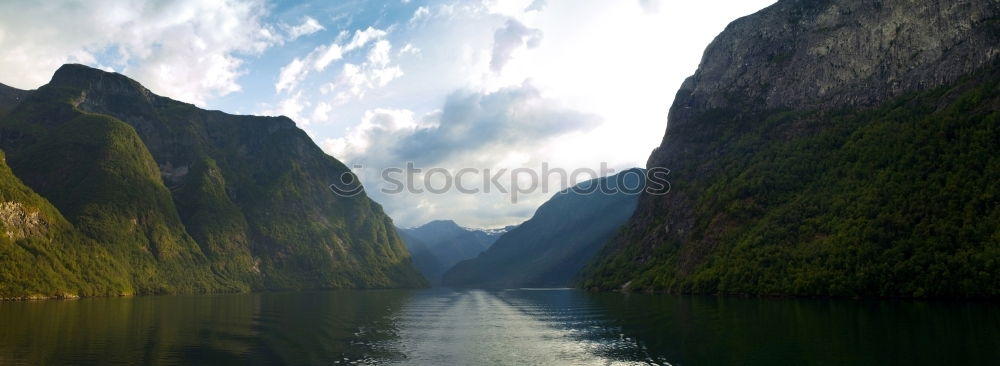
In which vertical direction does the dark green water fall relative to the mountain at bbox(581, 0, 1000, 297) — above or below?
below

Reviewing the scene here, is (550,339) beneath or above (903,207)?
beneath

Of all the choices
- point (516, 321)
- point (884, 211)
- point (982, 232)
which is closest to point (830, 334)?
point (516, 321)

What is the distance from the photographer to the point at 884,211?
144m

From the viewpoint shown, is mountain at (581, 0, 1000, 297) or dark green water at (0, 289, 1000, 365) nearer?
dark green water at (0, 289, 1000, 365)

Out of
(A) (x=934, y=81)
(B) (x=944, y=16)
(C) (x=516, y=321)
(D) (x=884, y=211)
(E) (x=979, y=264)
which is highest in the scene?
(B) (x=944, y=16)

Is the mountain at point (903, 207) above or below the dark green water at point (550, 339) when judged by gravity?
above

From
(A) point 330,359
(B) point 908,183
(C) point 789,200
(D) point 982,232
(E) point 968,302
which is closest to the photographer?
(A) point 330,359

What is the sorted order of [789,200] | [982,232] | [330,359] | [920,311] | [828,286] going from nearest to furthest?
[330,359]
[920,311]
[982,232]
[828,286]
[789,200]

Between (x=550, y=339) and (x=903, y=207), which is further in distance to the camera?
(x=903, y=207)

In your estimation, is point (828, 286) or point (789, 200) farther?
point (789, 200)

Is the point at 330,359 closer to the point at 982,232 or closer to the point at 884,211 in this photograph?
the point at 982,232

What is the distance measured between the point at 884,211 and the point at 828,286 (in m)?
24.8

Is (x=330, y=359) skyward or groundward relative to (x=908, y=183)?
groundward

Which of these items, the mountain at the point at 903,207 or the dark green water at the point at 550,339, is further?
the mountain at the point at 903,207
